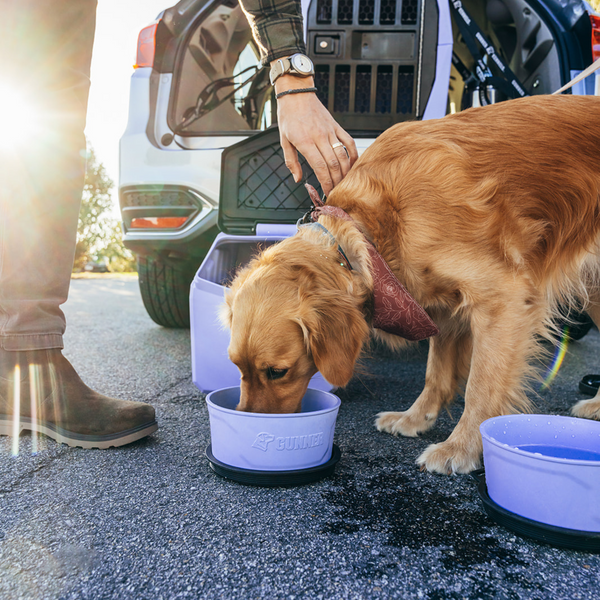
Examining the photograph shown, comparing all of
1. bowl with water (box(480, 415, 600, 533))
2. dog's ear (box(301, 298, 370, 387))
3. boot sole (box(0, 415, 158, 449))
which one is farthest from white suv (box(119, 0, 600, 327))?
bowl with water (box(480, 415, 600, 533))

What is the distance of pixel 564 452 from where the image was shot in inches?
54.7

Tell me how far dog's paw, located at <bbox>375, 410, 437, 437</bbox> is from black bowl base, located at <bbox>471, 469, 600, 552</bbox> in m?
0.76

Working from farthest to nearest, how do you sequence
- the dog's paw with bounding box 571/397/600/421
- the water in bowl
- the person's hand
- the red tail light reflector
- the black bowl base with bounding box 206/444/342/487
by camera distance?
the red tail light reflector, the dog's paw with bounding box 571/397/600/421, the person's hand, the black bowl base with bounding box 206/444/342/487, the water in bowl

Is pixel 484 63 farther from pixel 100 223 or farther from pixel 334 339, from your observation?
pixel 100 223

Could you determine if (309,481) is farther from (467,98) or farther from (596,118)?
(467,98)

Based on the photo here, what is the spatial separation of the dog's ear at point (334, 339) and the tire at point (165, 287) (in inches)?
72.6

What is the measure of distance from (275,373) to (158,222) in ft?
5.13

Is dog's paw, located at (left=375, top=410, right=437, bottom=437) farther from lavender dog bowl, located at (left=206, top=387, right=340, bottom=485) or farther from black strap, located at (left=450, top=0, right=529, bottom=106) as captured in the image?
black strap, located at (left=450, top=0, right=529, bottom=106)

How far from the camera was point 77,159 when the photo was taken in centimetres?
184

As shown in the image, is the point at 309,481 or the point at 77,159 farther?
the point at 77,159

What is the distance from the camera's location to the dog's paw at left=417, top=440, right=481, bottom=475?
1.65m

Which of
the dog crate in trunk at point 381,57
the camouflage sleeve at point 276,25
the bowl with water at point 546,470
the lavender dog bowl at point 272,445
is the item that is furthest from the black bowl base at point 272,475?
the dog crate in trunk at point 381,57

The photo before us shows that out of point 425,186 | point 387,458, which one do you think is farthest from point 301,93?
point 387,458

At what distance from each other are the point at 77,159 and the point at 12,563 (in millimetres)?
1326
